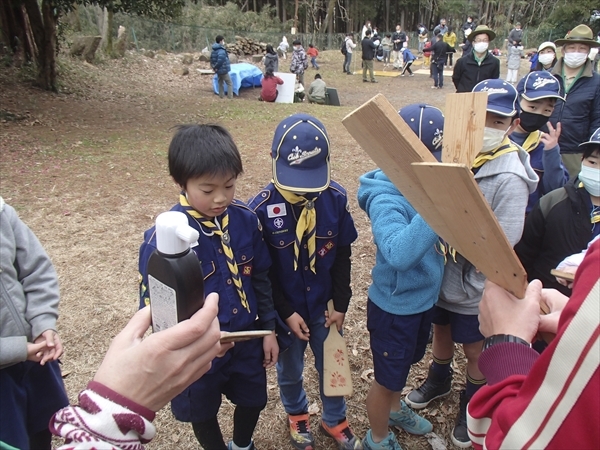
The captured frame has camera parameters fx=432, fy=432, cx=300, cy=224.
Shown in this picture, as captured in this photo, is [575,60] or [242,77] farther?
[242,77]

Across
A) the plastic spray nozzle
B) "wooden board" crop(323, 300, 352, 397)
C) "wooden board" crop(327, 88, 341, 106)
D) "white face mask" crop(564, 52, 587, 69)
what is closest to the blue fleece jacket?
"wooden board" crop(323, 300, 352, 397)

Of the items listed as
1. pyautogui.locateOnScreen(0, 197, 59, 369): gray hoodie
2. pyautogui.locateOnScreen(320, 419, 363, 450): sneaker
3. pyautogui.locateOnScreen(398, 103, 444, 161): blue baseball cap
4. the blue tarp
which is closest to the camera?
pyautogui.locateOnScreen(0, 197, 59, 369): gray hoodie

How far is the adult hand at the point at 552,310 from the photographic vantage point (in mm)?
1160

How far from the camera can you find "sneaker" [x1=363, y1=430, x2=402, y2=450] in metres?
2.41

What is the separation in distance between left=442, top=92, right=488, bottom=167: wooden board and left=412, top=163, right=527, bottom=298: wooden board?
18 cm

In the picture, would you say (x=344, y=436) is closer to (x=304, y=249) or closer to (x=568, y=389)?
(x=304, y=249)

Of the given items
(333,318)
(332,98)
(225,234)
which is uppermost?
(225,234)

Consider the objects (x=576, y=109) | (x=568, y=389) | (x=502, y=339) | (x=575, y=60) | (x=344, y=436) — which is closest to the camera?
(x=568, y=389)

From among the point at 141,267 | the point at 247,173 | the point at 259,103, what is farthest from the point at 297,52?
the point at 141,267

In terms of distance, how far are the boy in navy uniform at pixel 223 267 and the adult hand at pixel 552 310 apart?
1.22 metres

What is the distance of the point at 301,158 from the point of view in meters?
2.03

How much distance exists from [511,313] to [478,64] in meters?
7.40

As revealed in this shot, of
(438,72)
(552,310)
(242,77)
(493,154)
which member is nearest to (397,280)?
(493,154)

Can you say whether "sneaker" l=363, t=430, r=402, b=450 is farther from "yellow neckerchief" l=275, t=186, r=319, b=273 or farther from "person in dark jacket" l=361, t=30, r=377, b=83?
"person in dark jacket" l=361, t=30, r=377, b=83
